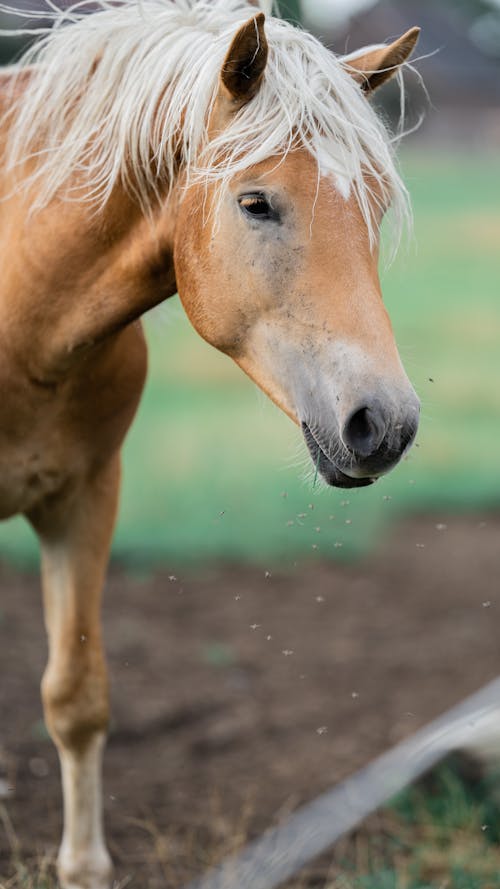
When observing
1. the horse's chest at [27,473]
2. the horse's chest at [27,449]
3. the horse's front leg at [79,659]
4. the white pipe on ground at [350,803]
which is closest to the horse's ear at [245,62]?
the horse's chest at [27,449]

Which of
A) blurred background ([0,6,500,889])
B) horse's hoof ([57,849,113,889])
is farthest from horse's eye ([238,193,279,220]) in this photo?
horse's hoof ([57,849,113,889])

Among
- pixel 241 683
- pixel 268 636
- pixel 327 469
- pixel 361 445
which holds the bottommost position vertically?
pixel 241 683

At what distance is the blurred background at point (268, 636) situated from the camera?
341 cm

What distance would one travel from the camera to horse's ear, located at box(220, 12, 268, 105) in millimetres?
2213

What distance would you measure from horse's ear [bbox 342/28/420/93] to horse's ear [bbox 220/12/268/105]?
32 cm

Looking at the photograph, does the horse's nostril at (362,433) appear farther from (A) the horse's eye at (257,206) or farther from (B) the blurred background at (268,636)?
(A) the horse's eye at (257,206)

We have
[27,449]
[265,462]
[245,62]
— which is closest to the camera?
[245,62]

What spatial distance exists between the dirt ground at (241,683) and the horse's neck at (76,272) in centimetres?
80

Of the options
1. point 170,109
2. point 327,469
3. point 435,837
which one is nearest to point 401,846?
point 435,837

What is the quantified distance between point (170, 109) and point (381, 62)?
505 millimetres

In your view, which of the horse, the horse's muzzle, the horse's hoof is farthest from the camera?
the horse's hoof

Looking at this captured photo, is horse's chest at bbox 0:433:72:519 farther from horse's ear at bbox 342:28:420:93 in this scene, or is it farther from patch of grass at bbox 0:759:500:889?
horse's ear at bbox 342:28:420:93

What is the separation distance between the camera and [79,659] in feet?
11.0

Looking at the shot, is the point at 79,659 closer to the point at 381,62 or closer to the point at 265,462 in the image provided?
the point at 381,62
